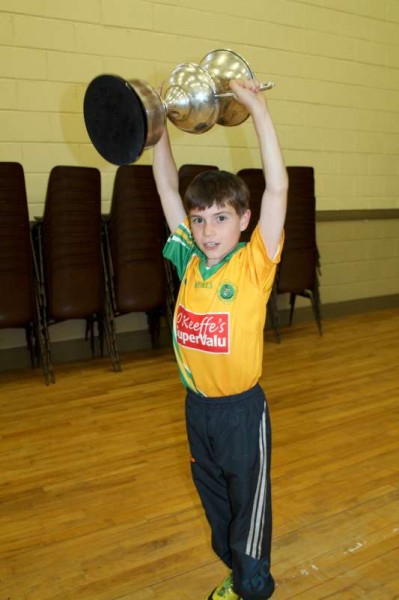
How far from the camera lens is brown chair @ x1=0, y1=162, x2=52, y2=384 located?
3465mm

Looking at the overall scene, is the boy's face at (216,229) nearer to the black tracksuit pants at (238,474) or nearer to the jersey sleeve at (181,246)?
the jersey sleeve at (181,246)

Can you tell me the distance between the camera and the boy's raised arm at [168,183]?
156 cm

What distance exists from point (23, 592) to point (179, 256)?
3.30 ft

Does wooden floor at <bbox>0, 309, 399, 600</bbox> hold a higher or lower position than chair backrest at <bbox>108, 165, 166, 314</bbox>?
lower

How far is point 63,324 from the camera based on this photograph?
4062mm

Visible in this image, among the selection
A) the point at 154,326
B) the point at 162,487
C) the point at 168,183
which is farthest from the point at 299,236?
the point at 168,183

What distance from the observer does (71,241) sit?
365 cm

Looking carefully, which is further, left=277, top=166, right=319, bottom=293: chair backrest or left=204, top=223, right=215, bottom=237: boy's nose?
left=277, top=166, right=319, bottom=293: chair backrest

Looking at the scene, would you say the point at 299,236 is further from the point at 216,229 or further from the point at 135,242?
the point at 216,229

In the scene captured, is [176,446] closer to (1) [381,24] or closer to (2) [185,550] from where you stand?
(2) [185,550]

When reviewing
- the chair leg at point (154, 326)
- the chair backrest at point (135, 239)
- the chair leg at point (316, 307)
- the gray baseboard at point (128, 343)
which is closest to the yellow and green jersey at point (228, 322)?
the chair backrest at point (135, 239)

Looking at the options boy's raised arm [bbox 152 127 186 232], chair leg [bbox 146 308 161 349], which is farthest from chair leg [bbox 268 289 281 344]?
boy's raised arm [bbox 152 127 186 232]

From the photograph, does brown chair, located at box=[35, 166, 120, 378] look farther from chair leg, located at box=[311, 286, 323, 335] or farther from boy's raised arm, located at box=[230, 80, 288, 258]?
boy's raised arm, located at box=[230, 80, 288, 258]

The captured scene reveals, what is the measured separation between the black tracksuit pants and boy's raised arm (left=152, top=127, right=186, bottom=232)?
0.48 metres
